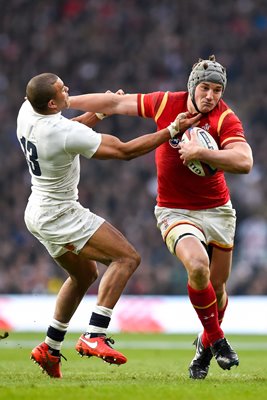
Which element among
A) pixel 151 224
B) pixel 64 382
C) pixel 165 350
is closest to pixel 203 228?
pixel 64 382

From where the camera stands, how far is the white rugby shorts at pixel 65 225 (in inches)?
343

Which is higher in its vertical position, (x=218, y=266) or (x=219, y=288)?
(x=218, y=266)

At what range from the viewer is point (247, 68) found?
78.4ft

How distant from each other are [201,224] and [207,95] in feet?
3.91

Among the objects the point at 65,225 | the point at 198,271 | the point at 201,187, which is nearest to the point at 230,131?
the point at 201,187

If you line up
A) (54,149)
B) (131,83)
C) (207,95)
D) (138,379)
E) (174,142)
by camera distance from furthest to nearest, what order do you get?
1. (131,83)
2. (174,142)
3. (207,95)
4. (138,379)
5. (54,149)

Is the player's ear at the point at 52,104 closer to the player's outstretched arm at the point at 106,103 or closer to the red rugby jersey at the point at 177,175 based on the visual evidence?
the player's outstretched arm at the point at 106,103

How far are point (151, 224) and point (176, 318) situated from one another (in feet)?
8.77

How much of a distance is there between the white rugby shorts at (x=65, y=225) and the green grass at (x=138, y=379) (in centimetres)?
119

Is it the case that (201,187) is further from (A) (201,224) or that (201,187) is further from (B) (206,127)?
(B) (206,127)

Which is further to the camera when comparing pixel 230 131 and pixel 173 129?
pixel 230 131

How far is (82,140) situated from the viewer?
8328 millimetres

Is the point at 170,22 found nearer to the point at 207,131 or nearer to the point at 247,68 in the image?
the point at 247,68

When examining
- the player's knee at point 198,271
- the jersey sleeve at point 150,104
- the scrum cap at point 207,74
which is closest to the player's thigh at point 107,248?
the player's knee at point 198,271
